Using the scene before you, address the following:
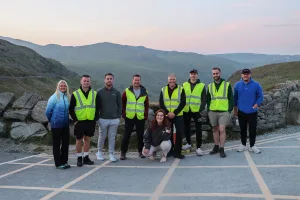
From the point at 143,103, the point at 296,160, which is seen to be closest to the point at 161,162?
the point at 143,103

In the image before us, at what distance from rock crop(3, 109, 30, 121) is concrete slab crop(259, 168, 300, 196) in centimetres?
772

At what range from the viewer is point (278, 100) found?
11.7 m

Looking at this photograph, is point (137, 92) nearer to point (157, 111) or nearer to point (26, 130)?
point (157, 111)

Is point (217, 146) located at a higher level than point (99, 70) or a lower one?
lower

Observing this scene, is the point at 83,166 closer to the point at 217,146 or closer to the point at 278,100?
the point at 217,146

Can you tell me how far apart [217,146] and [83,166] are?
348cm

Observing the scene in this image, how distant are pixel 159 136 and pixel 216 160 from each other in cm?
150

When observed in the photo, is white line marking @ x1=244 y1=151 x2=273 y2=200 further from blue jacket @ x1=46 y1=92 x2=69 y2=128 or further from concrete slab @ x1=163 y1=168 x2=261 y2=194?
blue jacket @ x1=46 y1=92 x2=69 y2=128

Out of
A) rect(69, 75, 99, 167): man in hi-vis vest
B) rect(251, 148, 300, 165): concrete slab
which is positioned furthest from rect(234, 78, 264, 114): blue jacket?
rect(69, 75, 99, 167): man in hi-vis vest

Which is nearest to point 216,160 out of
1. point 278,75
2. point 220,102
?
point 220,102

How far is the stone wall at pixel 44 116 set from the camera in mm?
10672

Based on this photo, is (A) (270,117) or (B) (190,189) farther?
(A) (270,117)

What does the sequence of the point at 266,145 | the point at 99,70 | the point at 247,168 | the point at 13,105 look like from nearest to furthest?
the point at 247,168 → the point at 266,145 → the point at 13,105 → the point at 99,70

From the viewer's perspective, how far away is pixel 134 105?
8188mm
